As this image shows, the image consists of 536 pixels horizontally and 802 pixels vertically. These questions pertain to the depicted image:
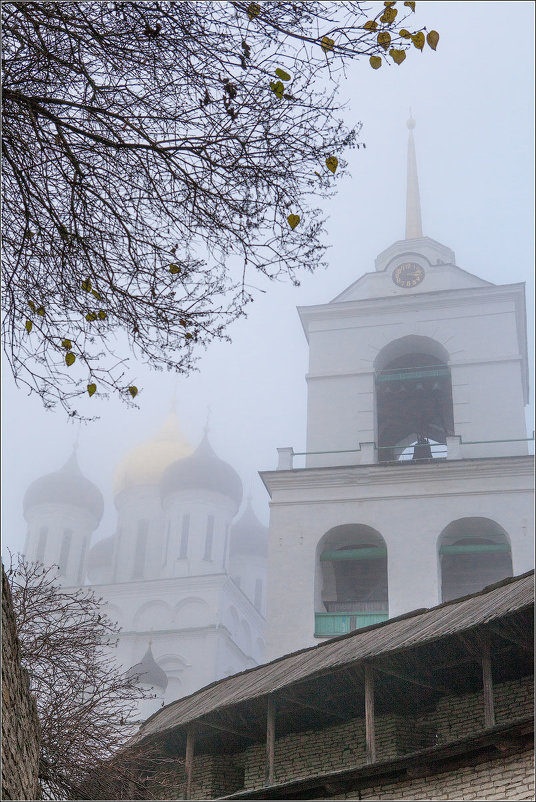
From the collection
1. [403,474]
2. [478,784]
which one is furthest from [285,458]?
[478,784]

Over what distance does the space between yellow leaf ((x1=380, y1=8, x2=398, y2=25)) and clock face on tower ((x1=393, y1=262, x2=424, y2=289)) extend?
12907mm

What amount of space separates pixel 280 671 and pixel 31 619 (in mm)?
2645

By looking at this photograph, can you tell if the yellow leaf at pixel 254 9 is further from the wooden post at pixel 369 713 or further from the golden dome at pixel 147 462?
the golden dome at pixel 147 462

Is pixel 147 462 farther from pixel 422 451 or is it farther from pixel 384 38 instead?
pixel 384 38

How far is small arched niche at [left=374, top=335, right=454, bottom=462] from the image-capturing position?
1730 cm

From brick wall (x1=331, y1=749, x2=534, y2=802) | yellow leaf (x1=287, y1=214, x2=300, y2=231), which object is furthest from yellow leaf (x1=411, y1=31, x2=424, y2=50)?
brick wall (x1=331, y1=749, x2=534, y2=802)

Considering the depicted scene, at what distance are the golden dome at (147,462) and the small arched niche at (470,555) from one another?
1151cm

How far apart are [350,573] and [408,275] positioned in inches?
193

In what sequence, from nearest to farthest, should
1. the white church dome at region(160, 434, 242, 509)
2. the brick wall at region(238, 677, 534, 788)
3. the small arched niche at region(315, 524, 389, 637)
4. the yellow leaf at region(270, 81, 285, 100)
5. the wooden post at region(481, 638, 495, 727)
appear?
the yellow leaf at region(270, 81, 285, 100) < the wooden post at region(481, 638, 495, 727) < the brick wall at region(238, 677, 534, 788) < the small arched niche at region(315, 524, 389, 637) < the white church dome at region(160, 434, 242, 509)

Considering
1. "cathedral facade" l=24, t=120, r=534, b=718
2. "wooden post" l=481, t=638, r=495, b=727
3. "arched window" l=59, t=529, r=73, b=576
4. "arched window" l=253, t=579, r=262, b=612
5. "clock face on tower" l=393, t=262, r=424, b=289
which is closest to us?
"wooden post" l=481, t=638, r=495, b=727

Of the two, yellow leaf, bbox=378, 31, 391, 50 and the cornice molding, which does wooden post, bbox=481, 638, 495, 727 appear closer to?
→ yellow leaf, bbox=378, 31, 391, 50

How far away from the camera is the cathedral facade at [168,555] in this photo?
90.7ft

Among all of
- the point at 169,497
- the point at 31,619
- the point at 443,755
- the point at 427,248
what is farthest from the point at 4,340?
the point at 169,497

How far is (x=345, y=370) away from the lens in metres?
17.8
